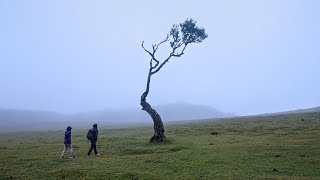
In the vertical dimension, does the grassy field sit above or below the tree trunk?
below

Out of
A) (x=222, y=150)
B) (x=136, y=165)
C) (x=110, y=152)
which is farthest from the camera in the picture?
(x=110, y=152)

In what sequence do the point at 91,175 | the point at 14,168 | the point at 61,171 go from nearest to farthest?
the point at 91,175 < the point at 61,171 < the point at 14,168

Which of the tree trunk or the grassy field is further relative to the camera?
the tree trunk

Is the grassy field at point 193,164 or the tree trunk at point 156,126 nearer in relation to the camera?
the grassy field at point 193,164

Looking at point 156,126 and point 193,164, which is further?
point 156,126

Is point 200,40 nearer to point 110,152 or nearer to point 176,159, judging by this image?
point 110,152

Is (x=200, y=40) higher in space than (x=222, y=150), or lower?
higher

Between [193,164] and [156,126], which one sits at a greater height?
[156,126]

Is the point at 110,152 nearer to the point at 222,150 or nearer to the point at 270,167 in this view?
the point at 222,150

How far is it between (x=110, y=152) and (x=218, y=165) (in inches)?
551

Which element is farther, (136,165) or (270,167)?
(136,165)

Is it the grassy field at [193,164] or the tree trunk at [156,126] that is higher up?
the tree trunk at [156,126]

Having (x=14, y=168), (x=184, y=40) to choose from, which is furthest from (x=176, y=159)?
(x=184, y=40)

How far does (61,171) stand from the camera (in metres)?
26.9
